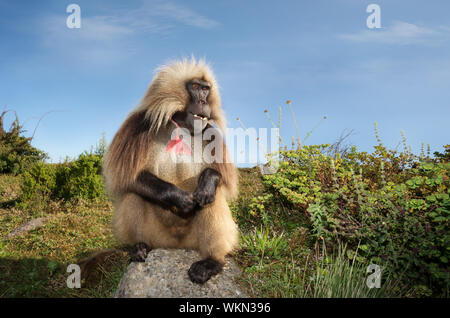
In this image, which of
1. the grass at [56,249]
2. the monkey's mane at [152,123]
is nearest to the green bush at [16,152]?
the grass at [56,249]

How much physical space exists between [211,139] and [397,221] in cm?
238

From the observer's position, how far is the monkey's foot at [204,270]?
143 inches

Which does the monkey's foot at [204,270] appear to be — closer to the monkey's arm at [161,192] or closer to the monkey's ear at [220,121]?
the monkey's arm at [161,192]

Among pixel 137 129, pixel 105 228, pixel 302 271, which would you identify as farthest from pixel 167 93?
pixel 105 228

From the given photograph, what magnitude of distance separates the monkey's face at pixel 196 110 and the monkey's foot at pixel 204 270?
4.73ft

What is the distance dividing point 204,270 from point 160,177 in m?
1.12

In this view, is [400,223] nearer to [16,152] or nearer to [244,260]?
[244,260]

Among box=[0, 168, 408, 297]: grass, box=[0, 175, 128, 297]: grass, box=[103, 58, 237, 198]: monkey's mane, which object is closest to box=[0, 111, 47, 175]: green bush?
box=[0, 175, 128, 297]: grass

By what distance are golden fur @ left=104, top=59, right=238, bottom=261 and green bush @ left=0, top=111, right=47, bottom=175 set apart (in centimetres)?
1301

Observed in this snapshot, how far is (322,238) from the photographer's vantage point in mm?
4328

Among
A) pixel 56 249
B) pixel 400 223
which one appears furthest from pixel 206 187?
pixel 56 249

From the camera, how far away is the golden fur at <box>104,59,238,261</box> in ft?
12.5

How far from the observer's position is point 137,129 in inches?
153
